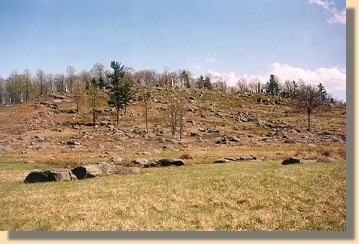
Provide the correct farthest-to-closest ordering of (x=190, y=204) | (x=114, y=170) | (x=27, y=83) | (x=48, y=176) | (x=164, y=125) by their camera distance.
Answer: (x=27, y=83)
(x=164, y=125)
(x=114, y=170)
(x=48, y=176)
(x=190, y=204)

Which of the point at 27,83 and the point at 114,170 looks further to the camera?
the point at 27,83

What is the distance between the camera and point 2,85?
18700cm

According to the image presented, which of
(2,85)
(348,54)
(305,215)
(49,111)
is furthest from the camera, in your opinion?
(2,85)

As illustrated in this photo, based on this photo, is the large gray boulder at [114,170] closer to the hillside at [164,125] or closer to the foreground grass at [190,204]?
the foreground grass at [190,204]

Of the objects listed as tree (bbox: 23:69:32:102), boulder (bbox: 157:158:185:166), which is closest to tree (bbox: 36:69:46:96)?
tree (bbox: 23:69:32:102)

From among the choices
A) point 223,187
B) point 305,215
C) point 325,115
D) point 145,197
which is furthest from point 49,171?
point 325,115

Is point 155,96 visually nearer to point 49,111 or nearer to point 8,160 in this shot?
point 49,111

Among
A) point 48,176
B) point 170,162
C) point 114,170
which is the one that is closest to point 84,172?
point 48,176

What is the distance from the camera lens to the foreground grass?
1525 centimetres

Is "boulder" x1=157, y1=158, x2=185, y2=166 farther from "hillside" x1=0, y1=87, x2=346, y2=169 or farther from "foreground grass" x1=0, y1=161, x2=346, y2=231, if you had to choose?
"hillside" x1=0, y1=87, x2=346, y2=169

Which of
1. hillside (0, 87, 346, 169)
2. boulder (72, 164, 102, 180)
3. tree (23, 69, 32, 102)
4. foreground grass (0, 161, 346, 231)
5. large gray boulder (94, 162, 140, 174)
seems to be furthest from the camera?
tree (23, 69, 32, 102)

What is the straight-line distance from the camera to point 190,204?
17.9m

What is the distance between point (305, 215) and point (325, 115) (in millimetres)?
133814

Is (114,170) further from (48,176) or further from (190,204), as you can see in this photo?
(190,204)
